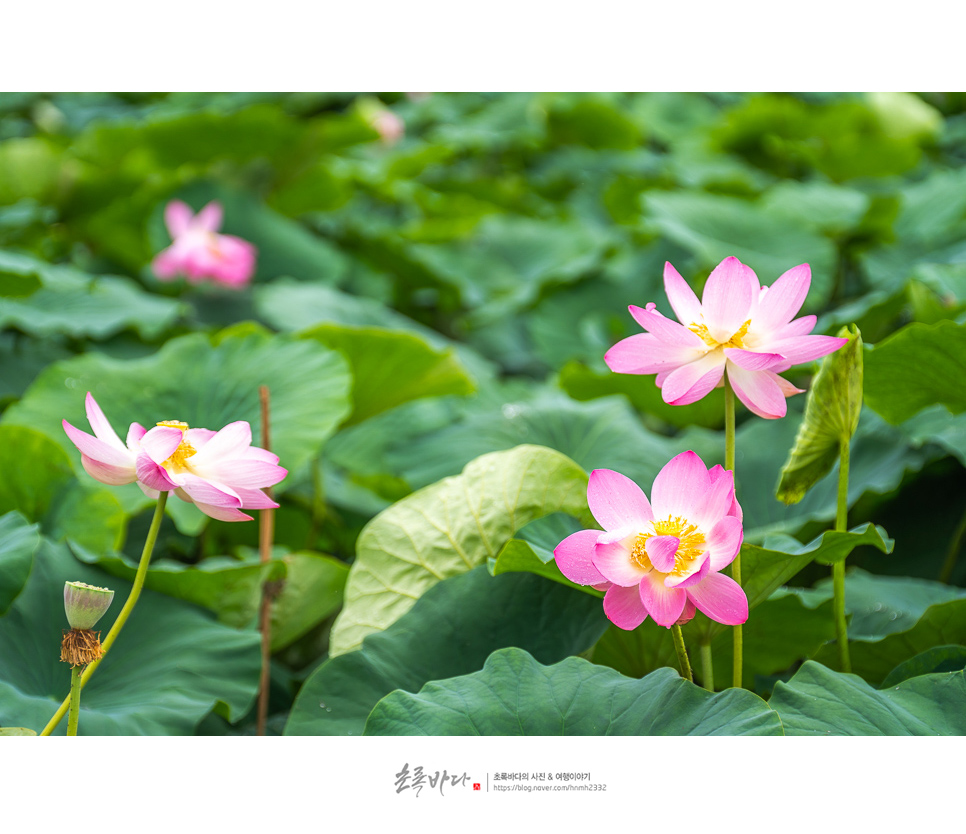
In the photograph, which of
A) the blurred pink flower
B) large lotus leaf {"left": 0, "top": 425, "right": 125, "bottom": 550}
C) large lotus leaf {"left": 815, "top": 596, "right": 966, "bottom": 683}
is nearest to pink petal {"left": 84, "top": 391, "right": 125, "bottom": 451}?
large lotus leaf {"left": 0, "top": 425, "right": 125, "bottom": 550}

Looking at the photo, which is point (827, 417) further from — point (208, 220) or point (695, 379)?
point (208, 220)

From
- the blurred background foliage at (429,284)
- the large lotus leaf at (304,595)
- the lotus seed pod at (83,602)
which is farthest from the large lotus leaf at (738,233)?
the lotus seed pod at (83,602)

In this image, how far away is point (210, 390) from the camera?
0.82 m

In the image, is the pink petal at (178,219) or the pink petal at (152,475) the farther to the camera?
the pink petal at (178,219)

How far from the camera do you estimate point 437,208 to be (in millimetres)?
1620

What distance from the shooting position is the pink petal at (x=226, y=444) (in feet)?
1.50

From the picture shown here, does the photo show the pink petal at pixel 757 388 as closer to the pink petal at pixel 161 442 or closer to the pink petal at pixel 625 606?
the pink petal at pixel 625 606

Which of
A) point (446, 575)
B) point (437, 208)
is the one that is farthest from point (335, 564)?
point (437, 208)

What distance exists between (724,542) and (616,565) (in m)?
0.05

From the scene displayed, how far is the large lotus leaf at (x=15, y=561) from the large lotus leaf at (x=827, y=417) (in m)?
0.47

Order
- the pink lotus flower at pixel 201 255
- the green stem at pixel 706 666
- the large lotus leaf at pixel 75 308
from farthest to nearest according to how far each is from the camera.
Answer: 1. the pink lotus flower at pixel 201 255
2. the large lotus leaf at pixel 75 308
3. the green stem at pixel 706 666

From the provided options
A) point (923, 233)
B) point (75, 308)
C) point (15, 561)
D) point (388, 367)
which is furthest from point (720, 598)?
point (923, 233)

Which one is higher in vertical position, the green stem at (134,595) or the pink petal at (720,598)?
the pink petal at (720,598)
